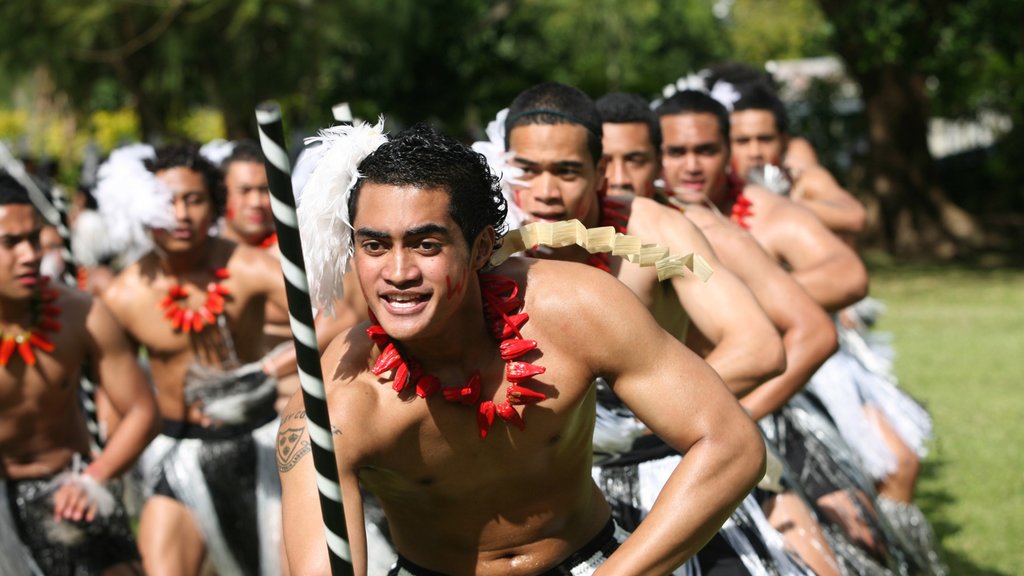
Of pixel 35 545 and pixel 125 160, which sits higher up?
pixel 125 160

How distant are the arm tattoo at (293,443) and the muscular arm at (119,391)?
2833 mm

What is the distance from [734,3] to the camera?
147ft

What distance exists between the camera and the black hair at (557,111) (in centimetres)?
481

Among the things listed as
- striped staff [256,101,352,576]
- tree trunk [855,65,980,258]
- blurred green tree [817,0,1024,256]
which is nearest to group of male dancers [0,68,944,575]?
striped staff [256,101,352,576]

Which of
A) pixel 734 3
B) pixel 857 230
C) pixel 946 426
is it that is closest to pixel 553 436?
pixel 857 230

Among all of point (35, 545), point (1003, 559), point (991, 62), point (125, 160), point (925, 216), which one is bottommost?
point (925, 216)

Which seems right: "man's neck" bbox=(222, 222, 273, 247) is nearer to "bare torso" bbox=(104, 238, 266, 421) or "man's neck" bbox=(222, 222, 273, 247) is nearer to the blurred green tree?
"bare torso" bbox=(104, 238, 266, 421)

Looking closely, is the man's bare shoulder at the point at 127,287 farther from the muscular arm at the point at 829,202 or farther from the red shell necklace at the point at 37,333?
the muscular arm at the point at 829,202

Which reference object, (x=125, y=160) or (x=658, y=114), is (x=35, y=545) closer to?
(x=125, y=160)

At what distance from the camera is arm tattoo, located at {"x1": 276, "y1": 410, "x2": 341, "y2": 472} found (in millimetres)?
3213

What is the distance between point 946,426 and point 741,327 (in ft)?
23.5

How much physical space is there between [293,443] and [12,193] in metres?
2.94

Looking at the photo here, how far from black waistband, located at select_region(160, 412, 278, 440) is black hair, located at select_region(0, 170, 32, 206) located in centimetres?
145

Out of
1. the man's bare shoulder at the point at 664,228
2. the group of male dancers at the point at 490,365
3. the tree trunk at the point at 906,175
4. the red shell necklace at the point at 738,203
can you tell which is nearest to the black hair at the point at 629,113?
the group of male dancers at the point at 490,365
